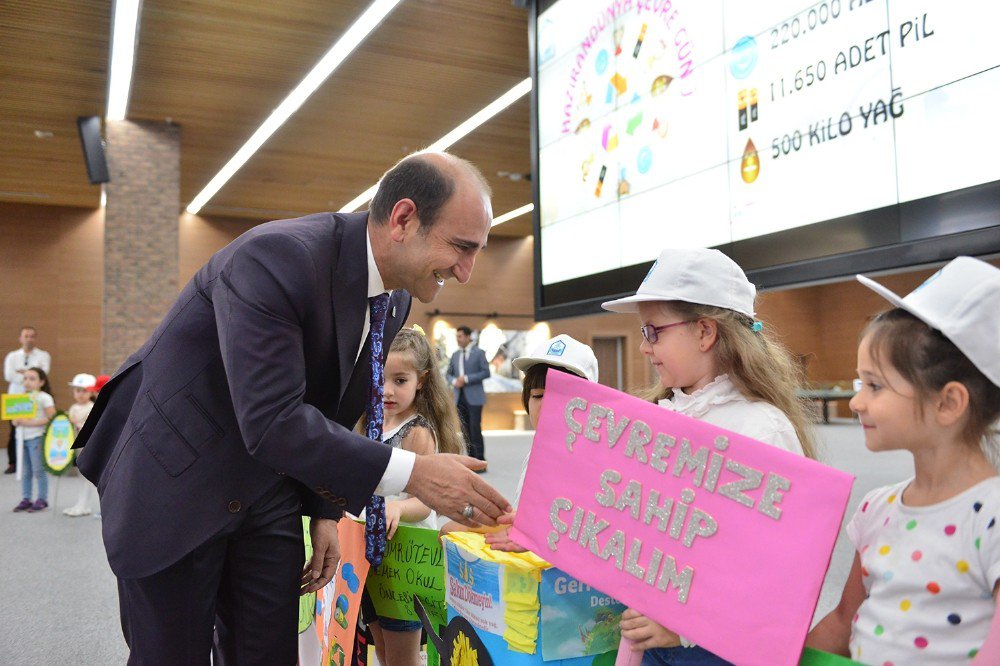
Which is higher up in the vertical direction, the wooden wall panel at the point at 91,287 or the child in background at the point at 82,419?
the wooden wall panel at the point at 91,287

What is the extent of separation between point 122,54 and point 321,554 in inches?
282

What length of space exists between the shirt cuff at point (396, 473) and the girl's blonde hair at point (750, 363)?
61 centimetres

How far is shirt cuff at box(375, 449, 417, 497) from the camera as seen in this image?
143 cm

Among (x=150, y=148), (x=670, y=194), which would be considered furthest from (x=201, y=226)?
(x=670, y=194)

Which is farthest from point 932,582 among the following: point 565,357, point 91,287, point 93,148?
point 91,287

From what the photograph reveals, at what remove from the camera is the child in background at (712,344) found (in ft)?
5.08

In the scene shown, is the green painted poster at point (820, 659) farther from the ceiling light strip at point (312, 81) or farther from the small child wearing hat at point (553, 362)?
the ceiling light strip at point (312, 81)

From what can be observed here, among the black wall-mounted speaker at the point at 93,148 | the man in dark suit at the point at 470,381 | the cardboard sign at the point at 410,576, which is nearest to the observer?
the cardboard sign at the point at 410,576

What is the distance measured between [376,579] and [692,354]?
0.91 metres

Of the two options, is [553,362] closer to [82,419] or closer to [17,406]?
[17,406]

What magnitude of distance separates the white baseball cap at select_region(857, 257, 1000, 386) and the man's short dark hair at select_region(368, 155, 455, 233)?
0.85m

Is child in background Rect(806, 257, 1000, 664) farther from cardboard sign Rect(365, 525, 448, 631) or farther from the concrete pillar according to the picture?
the concrete pillar

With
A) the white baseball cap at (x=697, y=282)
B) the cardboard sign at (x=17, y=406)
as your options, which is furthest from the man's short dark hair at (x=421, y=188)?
the cardboard sign at (x=17, y=406)

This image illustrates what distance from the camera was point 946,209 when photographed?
2.62m
